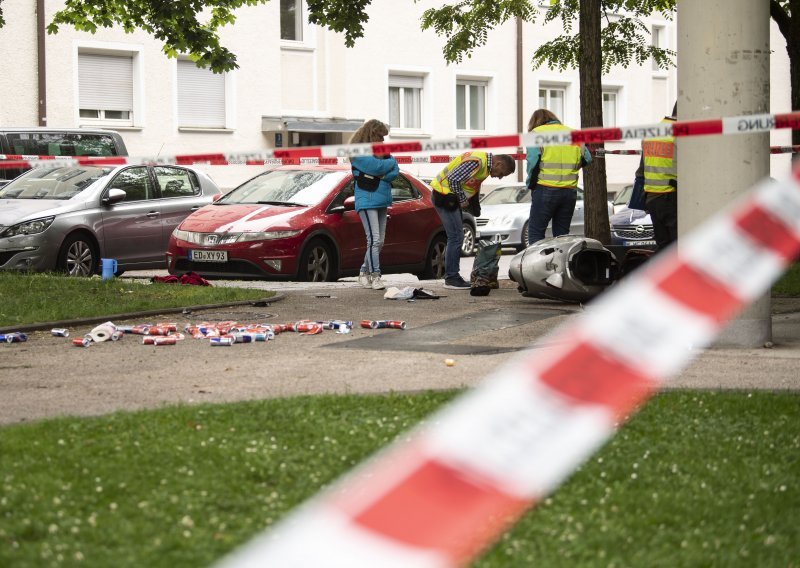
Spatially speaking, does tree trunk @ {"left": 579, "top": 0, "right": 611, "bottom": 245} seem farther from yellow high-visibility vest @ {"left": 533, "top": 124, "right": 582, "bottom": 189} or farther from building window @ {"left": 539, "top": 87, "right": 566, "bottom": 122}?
building window @ {"left": 539, "top": 87, "right": 566, "bottom": 122}

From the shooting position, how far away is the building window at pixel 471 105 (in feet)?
121

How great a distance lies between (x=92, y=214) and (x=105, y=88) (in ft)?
45.4

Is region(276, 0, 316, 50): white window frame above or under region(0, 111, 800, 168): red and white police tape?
above

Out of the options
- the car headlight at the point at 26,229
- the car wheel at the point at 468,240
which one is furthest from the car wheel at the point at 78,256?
the car wheel at the point at 468,240

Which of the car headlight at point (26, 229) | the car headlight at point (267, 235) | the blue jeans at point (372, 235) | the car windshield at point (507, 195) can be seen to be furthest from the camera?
the car windshield at point (507, 195)

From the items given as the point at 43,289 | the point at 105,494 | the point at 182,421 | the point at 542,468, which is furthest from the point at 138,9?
the point at 542,468

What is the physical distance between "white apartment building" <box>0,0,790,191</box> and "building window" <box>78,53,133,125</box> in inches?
1.0

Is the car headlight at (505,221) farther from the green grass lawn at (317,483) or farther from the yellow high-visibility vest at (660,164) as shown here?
the green grass lawn at (317,483)

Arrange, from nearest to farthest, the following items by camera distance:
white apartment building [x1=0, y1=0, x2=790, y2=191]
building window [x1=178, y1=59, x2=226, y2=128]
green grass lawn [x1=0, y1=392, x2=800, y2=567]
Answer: green grass lawn [x1=0, y1=392, x2=800, y2=567], white apartment building [x1=0, y1=0, x2=790, y2=191], building window [x1=178, y1=59, x2=226, y2=128]

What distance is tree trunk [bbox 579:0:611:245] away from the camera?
15484 millimetres

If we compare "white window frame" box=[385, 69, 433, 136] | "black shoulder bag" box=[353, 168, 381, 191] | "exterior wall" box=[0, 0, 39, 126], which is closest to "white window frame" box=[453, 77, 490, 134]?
"white window frame" box=[385, 69, 433, 136]

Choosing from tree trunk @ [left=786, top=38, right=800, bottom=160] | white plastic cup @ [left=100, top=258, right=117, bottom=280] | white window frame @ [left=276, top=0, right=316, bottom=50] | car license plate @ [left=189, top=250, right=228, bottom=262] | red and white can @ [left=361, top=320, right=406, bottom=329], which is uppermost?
white window frame @ [left=276, top=0, right=316, bottom=50]

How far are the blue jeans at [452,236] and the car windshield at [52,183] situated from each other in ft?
15.9

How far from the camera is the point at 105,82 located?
2914 centimetres
